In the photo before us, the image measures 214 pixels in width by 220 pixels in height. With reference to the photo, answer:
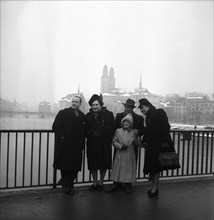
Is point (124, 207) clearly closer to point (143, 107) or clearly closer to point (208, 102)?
point (143, 107)

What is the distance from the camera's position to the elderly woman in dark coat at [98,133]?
539cm

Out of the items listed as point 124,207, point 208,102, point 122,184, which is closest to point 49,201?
point 124,207

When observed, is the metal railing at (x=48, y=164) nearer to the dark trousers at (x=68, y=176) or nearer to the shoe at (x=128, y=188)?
the dark trousers at (x=68, y=176)

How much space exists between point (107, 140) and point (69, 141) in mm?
707

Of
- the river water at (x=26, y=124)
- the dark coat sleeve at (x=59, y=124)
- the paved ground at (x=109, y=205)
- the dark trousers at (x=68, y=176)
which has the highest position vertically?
the dark coat sleeve at (x=59, y=124)

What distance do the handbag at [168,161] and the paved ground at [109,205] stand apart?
0.55 meters

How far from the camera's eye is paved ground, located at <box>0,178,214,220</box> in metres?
4.13

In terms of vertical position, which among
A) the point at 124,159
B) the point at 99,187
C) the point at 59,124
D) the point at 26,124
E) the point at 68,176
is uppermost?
the point at 59,124

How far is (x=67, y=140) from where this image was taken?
520 centimetres

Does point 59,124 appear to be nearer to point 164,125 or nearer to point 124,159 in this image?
point 124,159

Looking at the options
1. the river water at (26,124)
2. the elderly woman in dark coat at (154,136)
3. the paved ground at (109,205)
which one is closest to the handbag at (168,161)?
A: the elderly woman in dark coat at (154,136)

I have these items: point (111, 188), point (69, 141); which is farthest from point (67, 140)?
point (111, 188)

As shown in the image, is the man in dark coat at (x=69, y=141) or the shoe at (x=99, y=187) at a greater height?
the man in dark coat at (x=69, y=141)

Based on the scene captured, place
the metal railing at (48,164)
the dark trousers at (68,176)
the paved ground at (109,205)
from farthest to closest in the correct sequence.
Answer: the metal railing at (48,164), the dark trousers at (68,176), the paved ground at (109,205)
